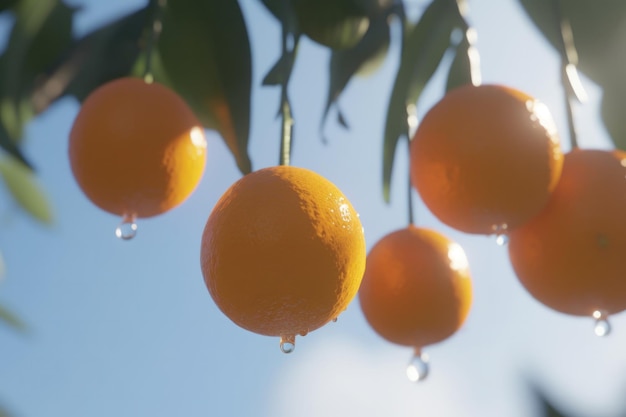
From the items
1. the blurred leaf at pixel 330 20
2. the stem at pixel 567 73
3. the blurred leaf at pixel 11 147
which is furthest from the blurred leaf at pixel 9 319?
the stem at pixel 567 73

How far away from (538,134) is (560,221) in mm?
112

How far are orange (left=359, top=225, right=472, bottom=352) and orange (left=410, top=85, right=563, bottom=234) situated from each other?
15 cm

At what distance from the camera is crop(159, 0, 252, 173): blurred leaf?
3.58ft

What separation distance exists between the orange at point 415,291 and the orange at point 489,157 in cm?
15

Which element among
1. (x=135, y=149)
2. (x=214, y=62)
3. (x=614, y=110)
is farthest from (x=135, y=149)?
(x=614, y=110)

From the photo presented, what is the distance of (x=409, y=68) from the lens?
1.26 metres

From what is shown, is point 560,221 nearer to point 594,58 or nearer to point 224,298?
point 594,58

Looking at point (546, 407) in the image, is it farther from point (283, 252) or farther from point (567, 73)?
point (567, 73)

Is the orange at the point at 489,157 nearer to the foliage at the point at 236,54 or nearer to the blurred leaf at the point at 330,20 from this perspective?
the foliage at the point at 236,54

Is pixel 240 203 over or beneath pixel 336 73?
over

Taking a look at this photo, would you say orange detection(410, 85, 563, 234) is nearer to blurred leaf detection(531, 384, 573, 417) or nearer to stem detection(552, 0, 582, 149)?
stem detection(552, 0, 582, 149)

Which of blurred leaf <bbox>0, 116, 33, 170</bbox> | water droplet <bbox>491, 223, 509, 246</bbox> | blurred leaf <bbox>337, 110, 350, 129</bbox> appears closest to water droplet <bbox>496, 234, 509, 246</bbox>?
water droplet <bbox>491, 223, 509, 246</bbox>

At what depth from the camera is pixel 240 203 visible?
0.74 meters

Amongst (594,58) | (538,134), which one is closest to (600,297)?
(538,134)
